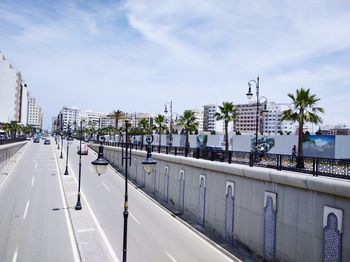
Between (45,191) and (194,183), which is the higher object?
(194,183)

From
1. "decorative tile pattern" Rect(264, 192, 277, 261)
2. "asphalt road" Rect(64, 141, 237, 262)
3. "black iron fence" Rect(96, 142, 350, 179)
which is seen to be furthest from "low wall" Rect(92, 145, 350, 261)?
"asphalt road" Rect(64, 141, 237, 262)

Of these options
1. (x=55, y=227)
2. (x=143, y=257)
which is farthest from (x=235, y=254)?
(x=55, y=227)

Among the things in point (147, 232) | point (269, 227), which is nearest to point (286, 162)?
point (269, 227)

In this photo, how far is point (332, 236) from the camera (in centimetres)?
1291

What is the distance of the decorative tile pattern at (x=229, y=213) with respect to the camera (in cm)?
2077

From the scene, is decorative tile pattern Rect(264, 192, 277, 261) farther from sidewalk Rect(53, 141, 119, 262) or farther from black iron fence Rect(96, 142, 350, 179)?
sidewalk Rect(53, 141, 119, 262)

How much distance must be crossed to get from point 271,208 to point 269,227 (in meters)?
0.94

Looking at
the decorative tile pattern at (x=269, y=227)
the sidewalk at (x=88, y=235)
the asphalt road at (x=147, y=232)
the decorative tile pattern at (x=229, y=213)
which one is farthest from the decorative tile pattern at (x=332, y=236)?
the sidewalk at (x=88, y=235)

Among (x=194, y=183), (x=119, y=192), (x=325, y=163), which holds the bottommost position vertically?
(x=119, y=192)

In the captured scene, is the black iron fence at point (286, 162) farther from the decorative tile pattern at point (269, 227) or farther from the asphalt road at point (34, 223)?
the asphalt road at point (34, 223)

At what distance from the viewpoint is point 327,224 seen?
43.5 ft

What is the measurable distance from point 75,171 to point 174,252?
39.4 m

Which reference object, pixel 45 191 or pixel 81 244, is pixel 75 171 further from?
pixel 81 244

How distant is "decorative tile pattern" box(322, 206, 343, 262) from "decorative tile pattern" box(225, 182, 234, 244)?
790cm
